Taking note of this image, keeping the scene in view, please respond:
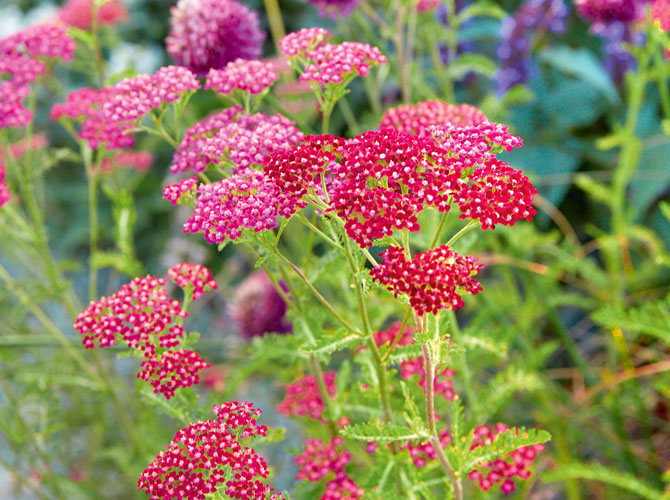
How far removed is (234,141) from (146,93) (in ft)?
0.66

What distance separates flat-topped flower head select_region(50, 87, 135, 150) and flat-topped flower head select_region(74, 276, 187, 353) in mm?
333

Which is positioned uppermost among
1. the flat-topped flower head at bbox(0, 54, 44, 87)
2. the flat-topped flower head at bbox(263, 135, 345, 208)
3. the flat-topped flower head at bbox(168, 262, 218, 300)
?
the flat-topped flower head at bbox(263, 135, 345, 208)

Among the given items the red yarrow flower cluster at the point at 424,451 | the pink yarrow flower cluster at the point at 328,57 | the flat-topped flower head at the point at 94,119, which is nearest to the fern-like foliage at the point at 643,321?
the red yarrow flower cluster at the point at 424,451

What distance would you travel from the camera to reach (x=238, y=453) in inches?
31.0

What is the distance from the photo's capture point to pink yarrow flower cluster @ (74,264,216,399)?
90 centimetres

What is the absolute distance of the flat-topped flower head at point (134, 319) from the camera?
2.99 ft

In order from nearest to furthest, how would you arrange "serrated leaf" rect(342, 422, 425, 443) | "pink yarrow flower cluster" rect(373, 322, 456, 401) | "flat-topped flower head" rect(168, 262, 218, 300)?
"serrated leaf" rect(342, 422, 425, 443), "flat-topped flower head" rect(168, 262, 218, 300), "pink yarrow flower cluster" rect(373, 322, 456, 401)

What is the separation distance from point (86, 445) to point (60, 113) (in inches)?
51.6

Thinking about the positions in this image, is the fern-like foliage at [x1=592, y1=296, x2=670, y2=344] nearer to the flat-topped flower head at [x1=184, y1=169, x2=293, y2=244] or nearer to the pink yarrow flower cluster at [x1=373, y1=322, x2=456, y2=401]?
the pink yarrow flower cluster at [x1=373, y1=322, x2=456, y2=401]

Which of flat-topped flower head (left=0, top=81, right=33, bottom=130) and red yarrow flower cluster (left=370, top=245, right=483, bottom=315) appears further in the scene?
flat-topped flower head (left=0, top=81, right=33, bottom=130)

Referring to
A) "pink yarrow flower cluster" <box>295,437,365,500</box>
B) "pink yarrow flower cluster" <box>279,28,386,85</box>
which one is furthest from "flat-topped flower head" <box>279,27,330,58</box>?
"pink yarrow flower cluster" <box>295,437,365,500</box>

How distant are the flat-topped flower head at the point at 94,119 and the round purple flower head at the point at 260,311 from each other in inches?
23.2

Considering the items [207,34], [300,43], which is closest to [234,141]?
[300,43]

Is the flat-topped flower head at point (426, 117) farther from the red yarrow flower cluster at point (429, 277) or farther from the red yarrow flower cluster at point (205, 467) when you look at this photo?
the red yarrow flower cluster at point (205, 467)
